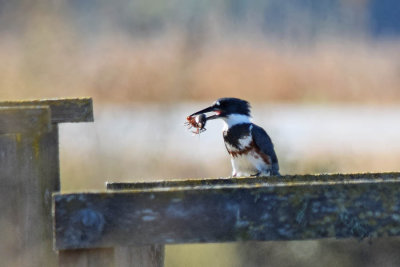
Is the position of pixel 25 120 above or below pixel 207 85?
below

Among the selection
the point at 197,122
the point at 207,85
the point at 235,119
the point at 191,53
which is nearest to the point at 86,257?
the point at 197,122

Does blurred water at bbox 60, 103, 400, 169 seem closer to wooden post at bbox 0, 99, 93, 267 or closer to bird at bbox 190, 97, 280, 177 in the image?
bird at bbox 190, 97, 280, 177

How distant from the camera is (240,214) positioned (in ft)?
6.83

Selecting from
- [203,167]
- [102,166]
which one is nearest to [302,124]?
[203,167]

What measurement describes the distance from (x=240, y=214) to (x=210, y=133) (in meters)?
11.0

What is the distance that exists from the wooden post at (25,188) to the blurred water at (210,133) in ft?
14.9

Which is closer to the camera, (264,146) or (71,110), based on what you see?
(71,110)

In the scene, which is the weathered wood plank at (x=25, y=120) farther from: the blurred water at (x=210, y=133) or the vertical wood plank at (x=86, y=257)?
the blurred water at (x=210, y=133)

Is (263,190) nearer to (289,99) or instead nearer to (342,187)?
(342,187)

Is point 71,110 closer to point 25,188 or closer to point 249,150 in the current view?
point 25,188

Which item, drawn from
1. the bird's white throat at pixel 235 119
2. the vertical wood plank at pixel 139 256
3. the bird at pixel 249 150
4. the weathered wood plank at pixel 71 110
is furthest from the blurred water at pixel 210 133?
the vertical wood plank at pixel 139 256

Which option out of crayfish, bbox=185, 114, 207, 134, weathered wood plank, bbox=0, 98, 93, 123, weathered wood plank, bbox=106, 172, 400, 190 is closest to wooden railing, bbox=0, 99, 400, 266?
weathered wood plank, bbox=106, 172, 400, 190

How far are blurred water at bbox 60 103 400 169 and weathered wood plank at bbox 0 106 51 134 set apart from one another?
460 cm

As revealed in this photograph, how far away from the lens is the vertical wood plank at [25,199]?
2.84 metres
